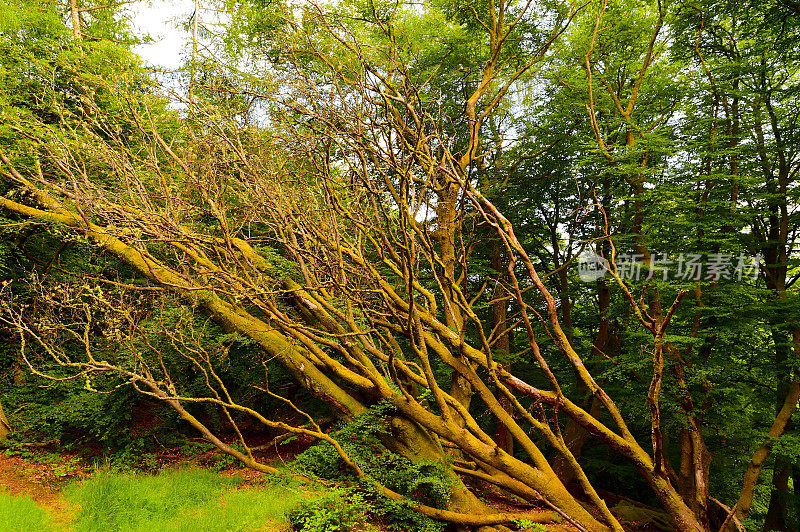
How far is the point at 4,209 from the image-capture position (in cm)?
894

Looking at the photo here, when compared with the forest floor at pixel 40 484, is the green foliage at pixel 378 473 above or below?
above

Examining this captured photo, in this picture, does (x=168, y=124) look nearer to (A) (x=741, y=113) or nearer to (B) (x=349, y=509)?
(B) (x=349, y=509)

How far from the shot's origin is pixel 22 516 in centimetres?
484

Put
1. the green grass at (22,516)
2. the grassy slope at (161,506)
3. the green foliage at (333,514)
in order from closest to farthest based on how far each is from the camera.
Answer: the green grass at (22,516) → the grassy slope at (161,506) → the green foliage at (333,514)

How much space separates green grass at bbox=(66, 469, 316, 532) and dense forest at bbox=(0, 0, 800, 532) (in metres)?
0.69

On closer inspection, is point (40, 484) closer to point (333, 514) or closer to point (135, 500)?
point (135, 500)

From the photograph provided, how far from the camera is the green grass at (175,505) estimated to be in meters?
4.91

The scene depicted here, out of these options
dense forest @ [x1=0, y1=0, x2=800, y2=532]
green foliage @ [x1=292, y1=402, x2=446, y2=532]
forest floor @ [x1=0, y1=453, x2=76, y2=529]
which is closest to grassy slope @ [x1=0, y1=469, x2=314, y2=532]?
forest floor @ [x1=0, y1=453, x2=76, y2=529]

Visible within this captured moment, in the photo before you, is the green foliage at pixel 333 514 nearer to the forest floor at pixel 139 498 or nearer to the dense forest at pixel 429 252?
the forest floor at pixel 139 498

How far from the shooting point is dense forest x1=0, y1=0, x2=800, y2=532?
18.4 ft

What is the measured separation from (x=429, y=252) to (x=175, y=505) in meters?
4.87

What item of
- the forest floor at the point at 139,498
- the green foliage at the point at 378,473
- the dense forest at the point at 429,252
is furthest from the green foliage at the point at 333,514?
the dense forest at the point at 429,252

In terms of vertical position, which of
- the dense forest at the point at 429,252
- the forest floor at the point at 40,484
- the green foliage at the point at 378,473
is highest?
the dense forest at the point at 429,252

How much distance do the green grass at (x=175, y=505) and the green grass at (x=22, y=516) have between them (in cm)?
34
